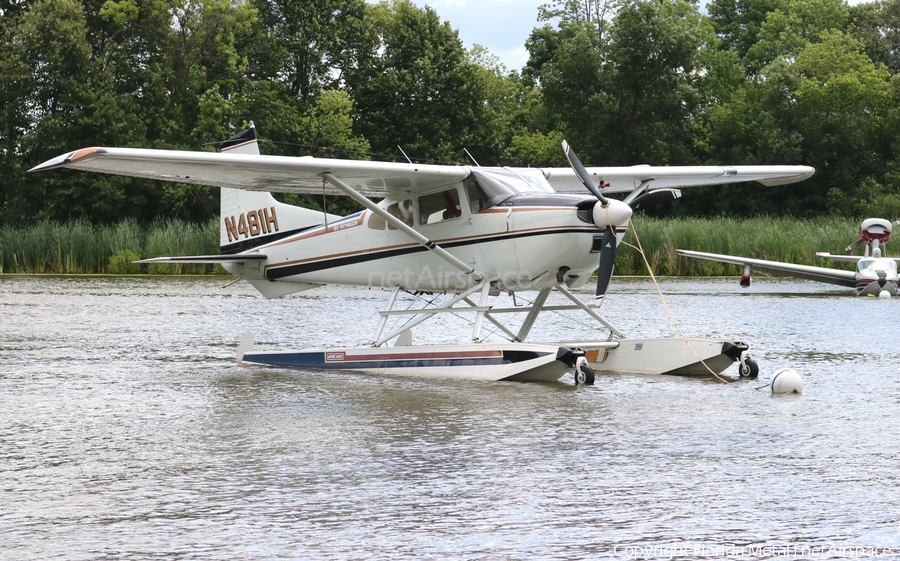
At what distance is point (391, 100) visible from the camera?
4978cm

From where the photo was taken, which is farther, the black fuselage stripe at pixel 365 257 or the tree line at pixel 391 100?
the tree line at pixel 391 100

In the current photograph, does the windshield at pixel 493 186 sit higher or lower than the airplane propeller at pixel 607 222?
higher

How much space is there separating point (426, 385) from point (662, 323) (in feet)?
22.1

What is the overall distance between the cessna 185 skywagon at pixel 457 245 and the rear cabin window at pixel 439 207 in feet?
0.04

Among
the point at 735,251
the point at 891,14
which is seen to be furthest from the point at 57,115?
the point at 891,14

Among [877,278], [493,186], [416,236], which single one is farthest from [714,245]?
[416,236]

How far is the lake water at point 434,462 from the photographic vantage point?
4.56 m

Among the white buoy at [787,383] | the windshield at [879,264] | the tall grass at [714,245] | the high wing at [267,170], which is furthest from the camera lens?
the tall grass at [714,245]

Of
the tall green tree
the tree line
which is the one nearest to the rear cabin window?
the tree line

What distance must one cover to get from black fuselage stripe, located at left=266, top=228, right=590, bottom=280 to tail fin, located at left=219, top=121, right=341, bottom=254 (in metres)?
0.43

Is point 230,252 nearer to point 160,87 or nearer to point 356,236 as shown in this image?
point 356,236

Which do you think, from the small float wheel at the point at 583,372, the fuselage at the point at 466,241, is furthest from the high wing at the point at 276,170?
the small float wheel at the point at 583,372

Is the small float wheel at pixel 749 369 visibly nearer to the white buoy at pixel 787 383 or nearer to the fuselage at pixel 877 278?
the white buoy at pixel 787 383

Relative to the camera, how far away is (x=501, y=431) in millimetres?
7137
